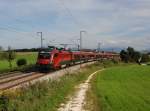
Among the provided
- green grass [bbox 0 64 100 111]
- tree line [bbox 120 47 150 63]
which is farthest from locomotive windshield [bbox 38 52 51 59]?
tree line [bbox 120 47 150 63]

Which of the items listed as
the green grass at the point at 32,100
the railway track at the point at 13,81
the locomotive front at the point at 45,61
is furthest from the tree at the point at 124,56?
the green grass at the point at 32,100

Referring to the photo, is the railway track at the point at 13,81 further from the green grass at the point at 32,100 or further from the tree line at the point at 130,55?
the tree line at the point at 130,55

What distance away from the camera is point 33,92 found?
2228 cm

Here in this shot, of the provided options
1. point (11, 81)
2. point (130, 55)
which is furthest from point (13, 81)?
point (130, 55)

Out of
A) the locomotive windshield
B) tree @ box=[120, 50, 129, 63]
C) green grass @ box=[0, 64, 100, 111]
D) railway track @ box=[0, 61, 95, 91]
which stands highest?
the locomotive windshield

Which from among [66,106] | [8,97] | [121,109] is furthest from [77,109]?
[8,97]

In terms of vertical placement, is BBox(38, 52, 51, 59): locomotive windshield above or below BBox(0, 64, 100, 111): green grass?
above

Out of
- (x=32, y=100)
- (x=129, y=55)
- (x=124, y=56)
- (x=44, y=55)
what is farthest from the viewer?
(x=129, y=55)

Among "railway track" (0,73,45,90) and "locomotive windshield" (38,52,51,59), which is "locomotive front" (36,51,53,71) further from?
"railway track" (0,73,45,90)

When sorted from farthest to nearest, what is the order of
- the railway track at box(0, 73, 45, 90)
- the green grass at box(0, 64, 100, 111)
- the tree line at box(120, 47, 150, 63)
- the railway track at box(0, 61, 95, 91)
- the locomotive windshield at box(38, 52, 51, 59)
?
the tree line at box(120, 47, 150, 63) → the locomotive windshield at box(38, 52, 51, 59) → the railway track at box(0, 73, 45, 90) → the railway track at box(0, 61, 95, 91) → the green grass at box(0, 64, 100, 111)

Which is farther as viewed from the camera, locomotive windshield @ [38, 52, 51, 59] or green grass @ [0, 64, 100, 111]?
locomotive windshield @ [38, 52, 51, 59]

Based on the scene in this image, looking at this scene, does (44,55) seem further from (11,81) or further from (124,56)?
(124,56)

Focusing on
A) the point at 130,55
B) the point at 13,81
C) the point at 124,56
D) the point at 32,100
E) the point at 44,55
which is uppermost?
the point at 44,55

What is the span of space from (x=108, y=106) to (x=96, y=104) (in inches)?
45.7
